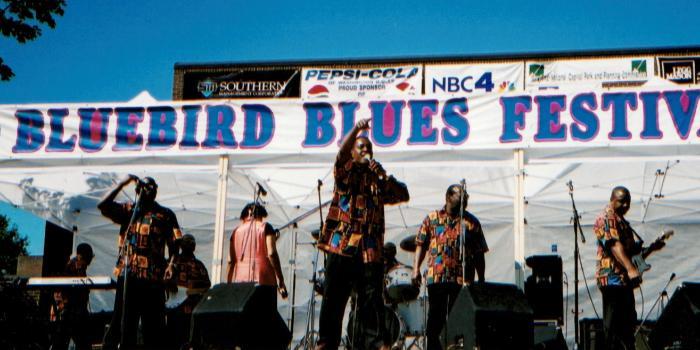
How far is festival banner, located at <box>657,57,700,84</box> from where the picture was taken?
1966 centimetres

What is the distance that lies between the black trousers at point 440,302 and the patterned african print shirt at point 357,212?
1391mm

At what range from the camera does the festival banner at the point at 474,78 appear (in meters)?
19.0

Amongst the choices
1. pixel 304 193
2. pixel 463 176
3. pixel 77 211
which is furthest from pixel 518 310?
pixel 77 211

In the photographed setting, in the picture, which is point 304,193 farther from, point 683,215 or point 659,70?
point 659,70

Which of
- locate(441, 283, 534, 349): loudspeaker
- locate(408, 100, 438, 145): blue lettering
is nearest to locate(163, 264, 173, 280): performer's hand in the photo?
locate(408, 100, 438, 145): blue lettering

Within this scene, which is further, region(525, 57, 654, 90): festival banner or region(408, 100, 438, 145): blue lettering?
region(525, 57, 654, 90): festival banner

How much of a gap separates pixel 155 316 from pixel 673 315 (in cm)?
420

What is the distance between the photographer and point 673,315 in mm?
6930

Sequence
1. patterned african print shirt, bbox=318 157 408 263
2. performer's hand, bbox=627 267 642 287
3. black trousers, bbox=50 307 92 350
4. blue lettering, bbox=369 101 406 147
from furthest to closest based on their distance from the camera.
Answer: black trousers, bbox=50 307 92 350
blue lettering, bbox=369 101 406 147
performer's hand, bbox=627 267 642 287
patterned african print shirt, bbox=318 157 408 263

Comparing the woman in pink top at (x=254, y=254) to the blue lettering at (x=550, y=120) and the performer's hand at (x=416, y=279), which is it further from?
the blue lettering at (x=550, y=120)

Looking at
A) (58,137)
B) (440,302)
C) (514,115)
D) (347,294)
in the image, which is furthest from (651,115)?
(58,137)

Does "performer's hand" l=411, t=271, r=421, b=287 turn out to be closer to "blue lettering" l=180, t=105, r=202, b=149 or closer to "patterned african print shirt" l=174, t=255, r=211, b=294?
"blue lettering" l=180, t=105, r=202, b=149

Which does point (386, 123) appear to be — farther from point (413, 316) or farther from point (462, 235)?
point (413, 316)

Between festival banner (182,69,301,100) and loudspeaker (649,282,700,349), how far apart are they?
1462 cm
